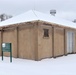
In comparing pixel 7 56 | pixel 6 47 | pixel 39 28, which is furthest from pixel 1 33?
pixel 39 28

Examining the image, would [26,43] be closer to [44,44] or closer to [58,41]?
[44,44]

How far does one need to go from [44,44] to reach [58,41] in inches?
82.3

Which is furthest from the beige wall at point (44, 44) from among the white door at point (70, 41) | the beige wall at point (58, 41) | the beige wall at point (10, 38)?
the white door at point (70, 41)

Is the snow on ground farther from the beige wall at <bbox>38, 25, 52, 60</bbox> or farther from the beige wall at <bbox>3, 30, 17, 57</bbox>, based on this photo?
the beige wall at <bbox>3, 30, 17, 57</bbox>

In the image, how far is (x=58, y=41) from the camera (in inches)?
596

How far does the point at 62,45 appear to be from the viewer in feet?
51.9

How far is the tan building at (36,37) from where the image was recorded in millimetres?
12820

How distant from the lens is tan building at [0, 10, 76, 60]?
12.8 m

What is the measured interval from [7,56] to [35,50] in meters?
3.76

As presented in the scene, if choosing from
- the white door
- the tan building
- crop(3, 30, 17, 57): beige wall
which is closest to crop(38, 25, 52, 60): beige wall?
the tan building

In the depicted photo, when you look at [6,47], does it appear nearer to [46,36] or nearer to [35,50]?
[35,50]

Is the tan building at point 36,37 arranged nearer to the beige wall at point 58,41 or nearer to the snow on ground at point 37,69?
the beige wall at point 58,41

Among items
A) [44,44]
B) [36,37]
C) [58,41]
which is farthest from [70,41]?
[36,37]

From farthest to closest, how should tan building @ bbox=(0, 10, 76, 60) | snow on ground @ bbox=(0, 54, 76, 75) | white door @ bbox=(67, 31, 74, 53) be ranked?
white door @ bbox=(67, 31, 74, 53)
tan building @ bbox=(0, 10, 76, 60)
snow on ground @ bbox=(0, 54, 76, 75)
